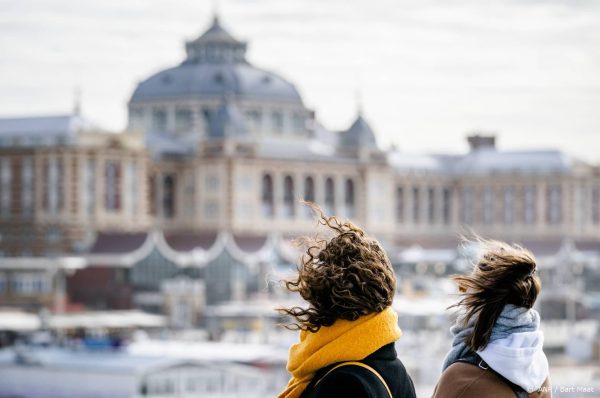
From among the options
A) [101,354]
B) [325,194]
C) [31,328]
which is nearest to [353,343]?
[101,354]

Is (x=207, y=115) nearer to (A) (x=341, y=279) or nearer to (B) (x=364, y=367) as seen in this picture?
(A) (x=341, y=279)

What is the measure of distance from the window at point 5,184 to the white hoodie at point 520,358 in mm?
99154

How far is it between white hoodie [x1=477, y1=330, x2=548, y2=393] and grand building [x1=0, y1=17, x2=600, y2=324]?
86.2 m

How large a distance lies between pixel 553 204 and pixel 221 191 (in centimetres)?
2439

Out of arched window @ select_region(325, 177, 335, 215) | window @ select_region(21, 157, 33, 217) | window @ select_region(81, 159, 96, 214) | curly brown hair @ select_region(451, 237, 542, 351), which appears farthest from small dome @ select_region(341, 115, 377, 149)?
curly brown hair @ select_region(451, 237, 542, 351)

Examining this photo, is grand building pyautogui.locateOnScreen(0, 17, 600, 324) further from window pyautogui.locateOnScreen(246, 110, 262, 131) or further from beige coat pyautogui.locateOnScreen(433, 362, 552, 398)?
beige coat pyautogui.locateOnScreen(433, 362, 552, 398)

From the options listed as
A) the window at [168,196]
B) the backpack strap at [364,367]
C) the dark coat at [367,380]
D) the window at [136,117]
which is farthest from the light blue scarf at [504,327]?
the window at [136,117]

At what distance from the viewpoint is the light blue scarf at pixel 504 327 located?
352 inches

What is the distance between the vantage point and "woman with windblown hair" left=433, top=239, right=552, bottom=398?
8.82 metres

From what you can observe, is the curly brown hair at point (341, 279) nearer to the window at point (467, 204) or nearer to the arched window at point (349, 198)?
the arched window at point (349, 198)

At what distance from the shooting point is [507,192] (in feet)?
420

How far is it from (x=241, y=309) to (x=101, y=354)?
2571 centimetres

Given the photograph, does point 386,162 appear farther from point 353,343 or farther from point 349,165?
point 353,343

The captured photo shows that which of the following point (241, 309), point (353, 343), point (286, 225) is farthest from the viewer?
point (286, 225)
